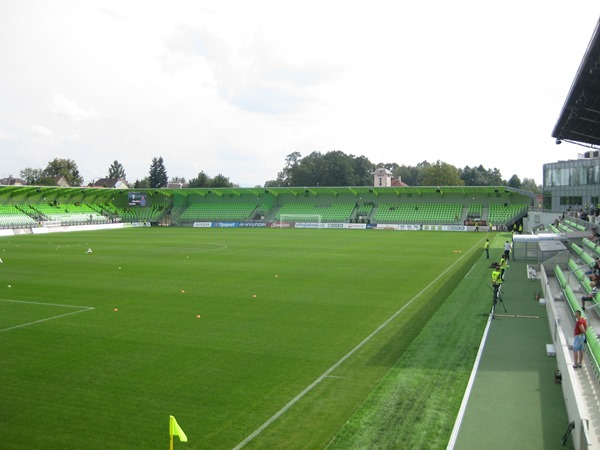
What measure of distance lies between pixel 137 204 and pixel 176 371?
73.7 metres

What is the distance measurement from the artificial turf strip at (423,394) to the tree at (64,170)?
127m

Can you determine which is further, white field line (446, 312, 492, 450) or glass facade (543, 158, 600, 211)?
glass facade (543, 158, 600, 211)

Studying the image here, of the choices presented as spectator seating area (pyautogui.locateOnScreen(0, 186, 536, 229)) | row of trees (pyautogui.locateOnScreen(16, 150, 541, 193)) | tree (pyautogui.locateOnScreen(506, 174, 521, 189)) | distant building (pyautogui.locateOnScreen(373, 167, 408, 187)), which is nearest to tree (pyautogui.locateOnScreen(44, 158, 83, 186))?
row of trees (pyautogui.locateOnScreen(16, 150, 541, 193))

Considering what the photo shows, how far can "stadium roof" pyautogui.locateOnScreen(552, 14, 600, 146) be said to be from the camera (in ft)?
64.2

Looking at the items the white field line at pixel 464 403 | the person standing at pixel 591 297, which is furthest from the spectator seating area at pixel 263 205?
the white field line at pixel 464 403

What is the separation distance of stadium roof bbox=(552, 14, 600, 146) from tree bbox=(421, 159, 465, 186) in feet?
240

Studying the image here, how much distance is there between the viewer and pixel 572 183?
47188 millimetres

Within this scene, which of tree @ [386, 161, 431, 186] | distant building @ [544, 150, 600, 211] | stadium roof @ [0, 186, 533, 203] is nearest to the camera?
distant building @ [544, 150, 600, 211]

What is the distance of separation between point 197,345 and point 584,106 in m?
23.3

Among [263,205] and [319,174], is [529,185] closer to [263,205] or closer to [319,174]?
[319,174]

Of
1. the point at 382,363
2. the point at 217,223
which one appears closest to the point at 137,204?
the point at 217,223

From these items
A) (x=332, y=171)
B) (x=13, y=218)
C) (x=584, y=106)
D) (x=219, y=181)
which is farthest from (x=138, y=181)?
(x=584, y=106)

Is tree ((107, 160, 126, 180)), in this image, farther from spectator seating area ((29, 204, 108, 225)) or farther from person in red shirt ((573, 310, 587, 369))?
person in red shirt ((573, 310, 587, 369))

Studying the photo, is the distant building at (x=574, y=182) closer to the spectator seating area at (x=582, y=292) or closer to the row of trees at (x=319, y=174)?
the spectator seating area at (x=582, y=292)
